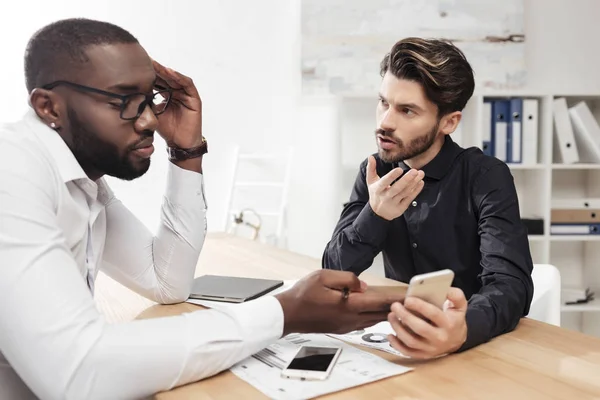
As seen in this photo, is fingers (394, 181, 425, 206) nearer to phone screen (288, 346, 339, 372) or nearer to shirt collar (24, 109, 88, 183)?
phone screen (288, 346, 339, 372)

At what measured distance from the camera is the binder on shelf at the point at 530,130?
10.4 feet

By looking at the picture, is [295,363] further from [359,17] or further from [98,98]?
[359,17]

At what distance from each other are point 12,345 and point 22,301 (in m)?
0.06

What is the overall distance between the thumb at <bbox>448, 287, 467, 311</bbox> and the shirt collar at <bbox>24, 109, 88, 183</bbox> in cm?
62

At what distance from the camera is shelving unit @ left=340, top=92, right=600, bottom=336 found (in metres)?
3.17

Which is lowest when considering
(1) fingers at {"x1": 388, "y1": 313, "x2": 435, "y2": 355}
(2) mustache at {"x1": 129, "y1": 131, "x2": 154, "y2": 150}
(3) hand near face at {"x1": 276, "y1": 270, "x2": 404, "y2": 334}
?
(1) fingers at {"x1": 388, "y1": 313, "x2": 435, "y2": 355}

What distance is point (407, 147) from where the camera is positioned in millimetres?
1578

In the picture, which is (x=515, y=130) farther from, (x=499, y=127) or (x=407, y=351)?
(x=407, y=351)

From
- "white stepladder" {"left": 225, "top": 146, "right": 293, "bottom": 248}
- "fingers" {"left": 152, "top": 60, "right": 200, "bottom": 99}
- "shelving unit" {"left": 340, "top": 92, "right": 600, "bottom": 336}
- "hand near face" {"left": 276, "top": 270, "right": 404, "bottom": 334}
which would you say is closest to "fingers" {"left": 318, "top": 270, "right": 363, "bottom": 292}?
"hand near face" {"left": 276, "top": 270, "right": 404, "bottom": 334}

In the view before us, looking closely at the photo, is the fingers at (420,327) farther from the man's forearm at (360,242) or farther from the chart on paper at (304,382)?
the man's forearm at (360,242)

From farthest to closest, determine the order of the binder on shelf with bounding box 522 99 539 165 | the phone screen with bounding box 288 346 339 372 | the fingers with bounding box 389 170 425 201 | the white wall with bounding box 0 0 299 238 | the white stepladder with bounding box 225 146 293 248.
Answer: the white stepladder with bounding box 225 146 293 248 → the white wall with bounding box 0 0 299 238 → the binder on shelf with bounding box 522 99 539 165 → the fingers with bounding box 389 170 425 201 → the phone screen with bounding box 288 346 339 372

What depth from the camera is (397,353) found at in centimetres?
97

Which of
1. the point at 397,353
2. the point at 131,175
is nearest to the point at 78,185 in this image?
the point at 131,175

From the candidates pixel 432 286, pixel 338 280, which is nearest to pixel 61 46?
pixel 338 280
